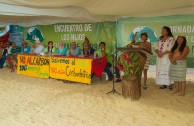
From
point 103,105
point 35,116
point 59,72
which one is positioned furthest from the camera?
point 59,72

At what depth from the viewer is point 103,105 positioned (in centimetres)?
448

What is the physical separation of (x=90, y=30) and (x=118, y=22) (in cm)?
128

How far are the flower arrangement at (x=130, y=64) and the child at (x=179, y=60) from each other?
820 mm

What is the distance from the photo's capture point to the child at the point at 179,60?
476 centimetres

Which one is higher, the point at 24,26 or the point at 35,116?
the point at 24,26

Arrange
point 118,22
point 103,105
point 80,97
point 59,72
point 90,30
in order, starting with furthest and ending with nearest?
point 90,30, point 118,22, point 59,72, point 80,97, point 103,105

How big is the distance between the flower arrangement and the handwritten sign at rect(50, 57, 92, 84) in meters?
1.20

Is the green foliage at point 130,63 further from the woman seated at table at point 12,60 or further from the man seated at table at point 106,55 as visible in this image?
the woman seated at table at point 12,60

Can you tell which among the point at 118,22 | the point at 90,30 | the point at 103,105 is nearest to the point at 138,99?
the point at 103,105

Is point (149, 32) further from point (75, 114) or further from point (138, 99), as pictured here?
point (75, 114)

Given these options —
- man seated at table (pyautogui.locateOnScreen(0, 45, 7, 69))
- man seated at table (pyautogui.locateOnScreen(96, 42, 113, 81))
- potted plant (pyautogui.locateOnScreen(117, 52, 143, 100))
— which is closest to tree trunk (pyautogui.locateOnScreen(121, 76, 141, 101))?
potted plant (pyautogui.locateOnScreen(117, 52, 143, 100))

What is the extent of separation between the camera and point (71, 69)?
6.23 m

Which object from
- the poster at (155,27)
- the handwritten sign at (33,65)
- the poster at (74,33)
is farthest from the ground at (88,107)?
the poster at (74,33)

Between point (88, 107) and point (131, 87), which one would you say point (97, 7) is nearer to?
point (131, 87)
